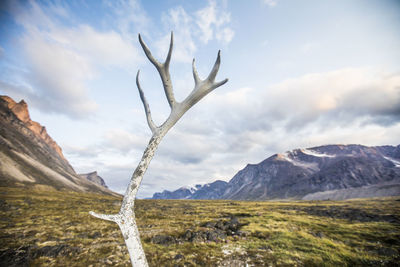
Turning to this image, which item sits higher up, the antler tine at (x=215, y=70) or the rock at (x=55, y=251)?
the antler tine at (x=215, y=70)

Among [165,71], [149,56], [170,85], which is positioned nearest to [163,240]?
[170,85]

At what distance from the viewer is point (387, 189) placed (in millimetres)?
184125

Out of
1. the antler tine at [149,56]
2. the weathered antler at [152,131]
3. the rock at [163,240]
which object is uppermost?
the antler tine at [149,56]

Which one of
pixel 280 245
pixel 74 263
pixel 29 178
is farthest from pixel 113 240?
pixel 29 178

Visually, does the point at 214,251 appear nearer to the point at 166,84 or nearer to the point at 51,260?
the point at 51,260

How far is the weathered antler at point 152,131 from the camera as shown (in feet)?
13.0

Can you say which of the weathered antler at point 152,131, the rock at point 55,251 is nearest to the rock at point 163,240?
the rock at point 55,251

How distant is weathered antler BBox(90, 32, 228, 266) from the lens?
13.0 feet

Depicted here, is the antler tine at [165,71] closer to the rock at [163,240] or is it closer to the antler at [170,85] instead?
the antler at [170,85]

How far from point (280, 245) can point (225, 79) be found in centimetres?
1605

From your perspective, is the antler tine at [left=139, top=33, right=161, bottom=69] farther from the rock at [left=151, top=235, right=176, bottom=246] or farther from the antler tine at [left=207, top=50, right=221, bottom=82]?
the rock at [left=151, top=235, right=176, bottom=246]

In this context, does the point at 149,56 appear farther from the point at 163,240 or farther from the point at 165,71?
the point at 163,240

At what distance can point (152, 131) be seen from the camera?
4.77 metres

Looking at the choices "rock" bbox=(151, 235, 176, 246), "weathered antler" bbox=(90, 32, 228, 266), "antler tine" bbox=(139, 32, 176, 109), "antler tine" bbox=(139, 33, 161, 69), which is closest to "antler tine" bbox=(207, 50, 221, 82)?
"weathered antler" bbox=(90, 32, 228, 266)
